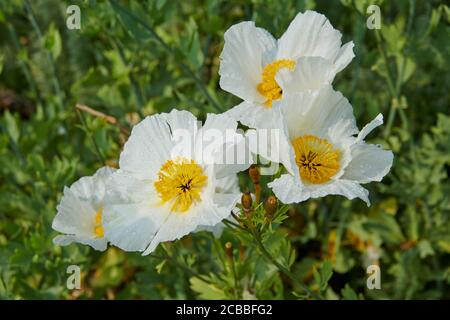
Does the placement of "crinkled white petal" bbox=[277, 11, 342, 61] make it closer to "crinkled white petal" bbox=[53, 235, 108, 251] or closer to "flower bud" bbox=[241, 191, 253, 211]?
"flower bud" bbox=[241, 191, 253, 211]

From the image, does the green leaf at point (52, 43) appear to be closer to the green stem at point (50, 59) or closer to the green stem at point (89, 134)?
the green stem at point (50, 59)

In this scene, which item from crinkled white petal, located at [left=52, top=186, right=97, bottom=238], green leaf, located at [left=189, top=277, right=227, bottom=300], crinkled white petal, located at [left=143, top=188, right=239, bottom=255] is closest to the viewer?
crinkled white petal, located at [left=143, top=188, right=239, bottom=255]

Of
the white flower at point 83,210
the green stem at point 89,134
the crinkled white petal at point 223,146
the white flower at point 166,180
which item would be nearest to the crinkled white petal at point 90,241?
the white flower at point 83,210

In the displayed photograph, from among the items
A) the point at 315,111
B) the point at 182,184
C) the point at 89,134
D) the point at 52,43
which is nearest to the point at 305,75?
the point at 315,111

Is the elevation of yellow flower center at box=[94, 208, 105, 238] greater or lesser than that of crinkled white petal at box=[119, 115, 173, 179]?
lesser

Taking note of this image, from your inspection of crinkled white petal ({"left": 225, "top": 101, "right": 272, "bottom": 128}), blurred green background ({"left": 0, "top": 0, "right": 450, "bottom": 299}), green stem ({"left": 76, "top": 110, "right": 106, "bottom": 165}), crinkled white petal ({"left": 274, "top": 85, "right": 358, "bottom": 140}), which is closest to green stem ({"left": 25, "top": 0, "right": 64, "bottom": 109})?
blurred green background ({"left": 0, "top": 0, "right": 450, "bottom": 299})

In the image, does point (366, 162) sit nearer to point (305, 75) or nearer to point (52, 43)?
point (305, 75)
